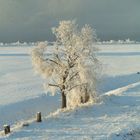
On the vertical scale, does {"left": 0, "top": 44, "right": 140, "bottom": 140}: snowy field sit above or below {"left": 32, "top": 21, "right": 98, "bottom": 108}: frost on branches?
below

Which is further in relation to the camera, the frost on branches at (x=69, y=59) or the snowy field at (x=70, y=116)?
the frost on branches at (x=69, y=59)

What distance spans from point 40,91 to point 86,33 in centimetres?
1631

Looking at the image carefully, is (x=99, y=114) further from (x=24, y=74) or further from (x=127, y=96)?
(x=24, y=74)

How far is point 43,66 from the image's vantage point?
39375mm

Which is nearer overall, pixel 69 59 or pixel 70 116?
pixel 70 116

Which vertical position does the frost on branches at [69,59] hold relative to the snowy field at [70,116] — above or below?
above

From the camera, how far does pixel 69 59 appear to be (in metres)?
39.2

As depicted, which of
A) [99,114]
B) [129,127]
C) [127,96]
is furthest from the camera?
[127,96]

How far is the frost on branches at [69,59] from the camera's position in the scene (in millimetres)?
38750

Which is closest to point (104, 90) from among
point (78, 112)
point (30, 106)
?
point (30, 106)

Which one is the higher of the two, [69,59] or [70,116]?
[69,59]

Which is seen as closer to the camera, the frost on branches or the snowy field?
the snowy field

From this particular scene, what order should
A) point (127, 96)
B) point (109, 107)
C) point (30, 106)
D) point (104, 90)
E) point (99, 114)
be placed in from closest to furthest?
1. point (99, 114)
2. point (109, 107)
3. point (127, 96)
4. point (30, 106)
5. point (104, 90)

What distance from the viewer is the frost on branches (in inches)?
1526
